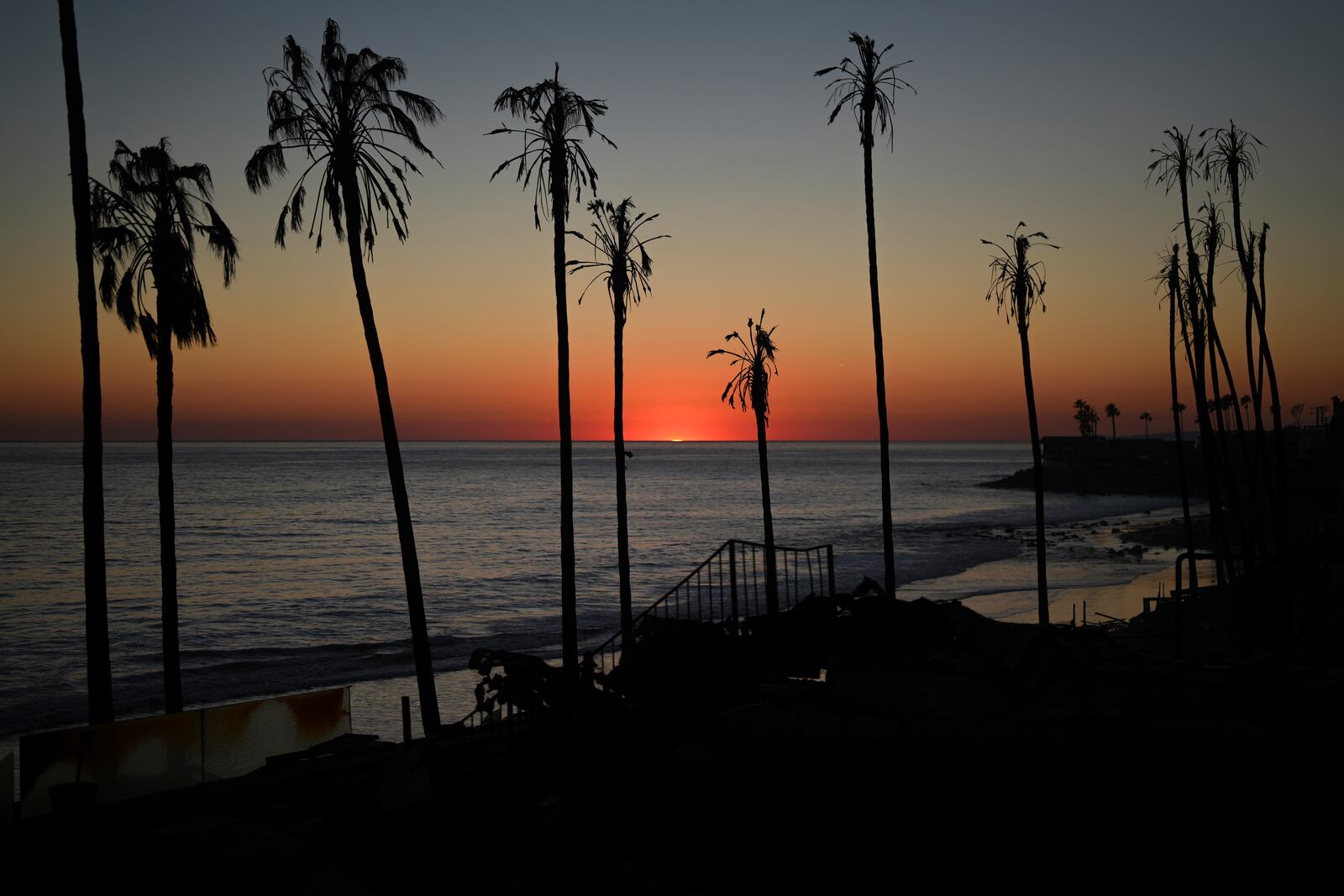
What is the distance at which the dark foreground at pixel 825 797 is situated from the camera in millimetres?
9227

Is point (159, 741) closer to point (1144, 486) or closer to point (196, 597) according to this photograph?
point (196, 597)

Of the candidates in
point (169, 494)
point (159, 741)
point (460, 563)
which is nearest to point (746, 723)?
point (159, 741)

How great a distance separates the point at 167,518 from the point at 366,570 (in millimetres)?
44747

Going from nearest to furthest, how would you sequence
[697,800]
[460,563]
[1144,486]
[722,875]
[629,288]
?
[722,875]
[697,800]
[629,288]
[460,563]
[1144,486]

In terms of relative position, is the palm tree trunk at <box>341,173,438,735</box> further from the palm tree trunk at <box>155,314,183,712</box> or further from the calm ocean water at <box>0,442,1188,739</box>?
the calm ocean water at <box>0,442,1188,739</box>

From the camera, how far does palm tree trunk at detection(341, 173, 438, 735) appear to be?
1909 cm

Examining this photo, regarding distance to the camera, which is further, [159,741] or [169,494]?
[169,494]

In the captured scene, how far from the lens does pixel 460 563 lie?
69.1 metres

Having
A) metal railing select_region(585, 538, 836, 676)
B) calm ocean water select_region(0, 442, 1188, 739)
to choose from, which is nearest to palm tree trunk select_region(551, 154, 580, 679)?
metal railing select_region(585, 538, 836, 676)

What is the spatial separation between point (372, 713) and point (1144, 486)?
135836mm

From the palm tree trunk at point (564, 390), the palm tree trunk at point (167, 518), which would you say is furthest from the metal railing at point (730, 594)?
the palm tree trunk at point (167, 518)

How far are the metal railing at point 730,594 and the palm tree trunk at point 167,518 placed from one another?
28.8 ft

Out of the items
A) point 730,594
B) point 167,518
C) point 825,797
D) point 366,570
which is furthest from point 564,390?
point 366,570

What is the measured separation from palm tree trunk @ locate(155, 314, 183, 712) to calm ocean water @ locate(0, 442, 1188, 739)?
864 cm
